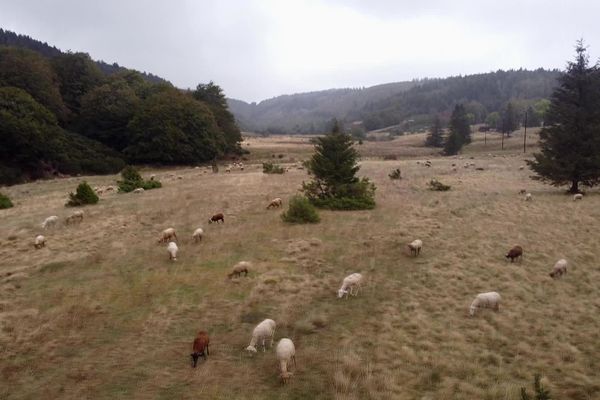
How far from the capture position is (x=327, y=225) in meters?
24.5

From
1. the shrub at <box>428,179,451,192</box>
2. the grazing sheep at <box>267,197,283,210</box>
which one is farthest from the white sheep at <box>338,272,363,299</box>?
the shrub at <box>428,179,451,192</box>

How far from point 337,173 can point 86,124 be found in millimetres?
59707

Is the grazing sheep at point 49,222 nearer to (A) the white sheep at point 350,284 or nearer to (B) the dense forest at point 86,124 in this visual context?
(A) the white sheep at point 350,284

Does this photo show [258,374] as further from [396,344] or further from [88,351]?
[88,351]

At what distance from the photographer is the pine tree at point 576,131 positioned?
1286 inches

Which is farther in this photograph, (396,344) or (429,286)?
Result: (429,286)

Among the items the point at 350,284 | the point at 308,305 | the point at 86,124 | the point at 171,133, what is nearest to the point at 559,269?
the point at 350,284

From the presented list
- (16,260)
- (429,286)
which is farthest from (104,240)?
(429,286)

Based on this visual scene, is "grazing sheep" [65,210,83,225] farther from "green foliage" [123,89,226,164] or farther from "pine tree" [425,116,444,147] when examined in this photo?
"pine tree" [425,116,444,147]

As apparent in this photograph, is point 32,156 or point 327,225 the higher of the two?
point 32,156

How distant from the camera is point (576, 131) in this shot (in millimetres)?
32969

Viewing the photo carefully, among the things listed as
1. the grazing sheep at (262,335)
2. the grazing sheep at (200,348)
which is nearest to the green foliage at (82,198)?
the grazing sheep at (200,348)

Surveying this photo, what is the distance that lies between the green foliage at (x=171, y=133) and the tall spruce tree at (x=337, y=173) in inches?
1600

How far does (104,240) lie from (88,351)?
11.1 metres
